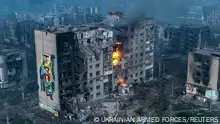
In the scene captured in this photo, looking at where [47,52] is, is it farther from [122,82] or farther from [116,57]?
[122,82]

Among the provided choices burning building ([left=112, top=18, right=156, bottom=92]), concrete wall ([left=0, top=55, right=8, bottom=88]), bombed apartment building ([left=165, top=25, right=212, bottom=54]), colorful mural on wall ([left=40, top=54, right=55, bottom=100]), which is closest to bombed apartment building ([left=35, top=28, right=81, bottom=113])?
colorful mural on wall ([left=40, top=54, right=55, bottom=100])

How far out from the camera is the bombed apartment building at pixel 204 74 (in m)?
39.2

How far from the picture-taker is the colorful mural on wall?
3688 centimetres

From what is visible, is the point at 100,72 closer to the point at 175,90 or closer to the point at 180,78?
the point at 175,90

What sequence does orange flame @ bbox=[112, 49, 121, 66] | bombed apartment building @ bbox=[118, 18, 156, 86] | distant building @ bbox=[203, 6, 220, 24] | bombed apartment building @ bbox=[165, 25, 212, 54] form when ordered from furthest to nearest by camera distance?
1. distant building @ bbox=[203, 6, 220, 24]
2. bombed apartment building @ bbox=[165, 25, 212, 54]
3. bombed apartment building @ bbox=[118, 18, 156, 86]
4. orange flame @ bbox=[112, 49, 121, 66]

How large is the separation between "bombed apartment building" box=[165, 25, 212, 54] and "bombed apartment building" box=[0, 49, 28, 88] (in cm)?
3060

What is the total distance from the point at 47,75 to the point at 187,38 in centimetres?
Answer: 3418

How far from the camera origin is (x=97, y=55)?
38.9 metres

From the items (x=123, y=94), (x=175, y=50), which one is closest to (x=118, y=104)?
(x=123, y=94)

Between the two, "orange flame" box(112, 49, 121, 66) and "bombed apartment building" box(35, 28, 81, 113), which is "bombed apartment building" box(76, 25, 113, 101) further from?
"bombed apartment building" box(35, 28, 81, 113)

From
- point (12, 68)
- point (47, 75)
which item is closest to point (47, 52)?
point (47, 75)

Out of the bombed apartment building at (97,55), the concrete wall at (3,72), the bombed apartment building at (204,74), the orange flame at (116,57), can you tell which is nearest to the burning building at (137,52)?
the orange flame at (116,57)

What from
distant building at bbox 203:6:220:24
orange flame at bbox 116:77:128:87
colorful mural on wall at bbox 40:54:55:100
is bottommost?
orange flame at bbox 116:77:128:87

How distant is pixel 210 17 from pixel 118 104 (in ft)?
213
